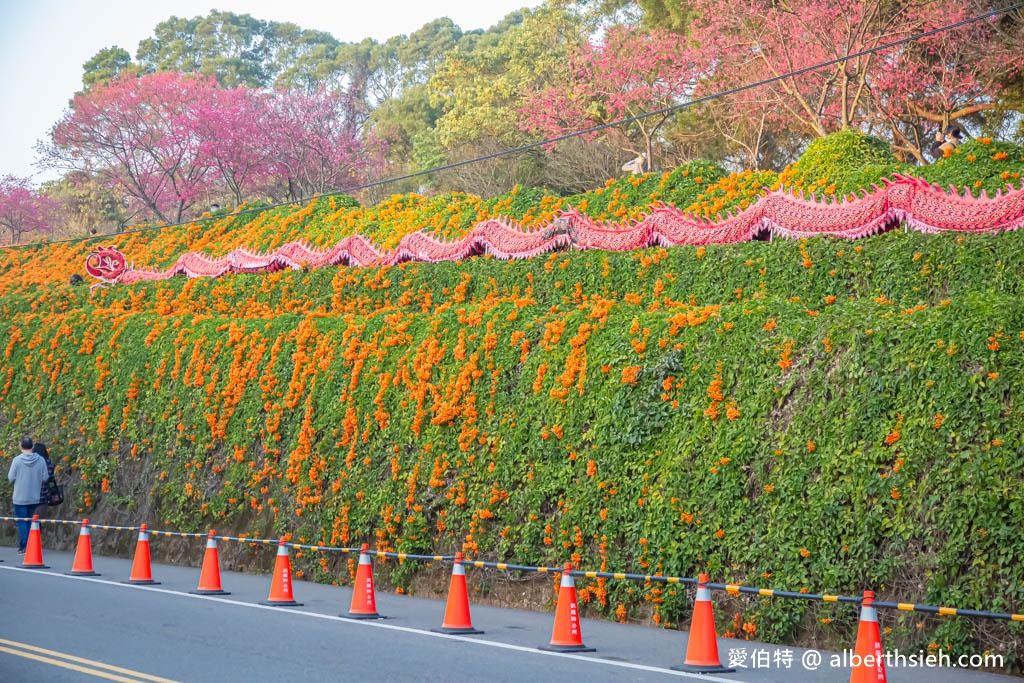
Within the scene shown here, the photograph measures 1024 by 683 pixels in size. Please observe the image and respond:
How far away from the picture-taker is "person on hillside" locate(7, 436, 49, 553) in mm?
18469

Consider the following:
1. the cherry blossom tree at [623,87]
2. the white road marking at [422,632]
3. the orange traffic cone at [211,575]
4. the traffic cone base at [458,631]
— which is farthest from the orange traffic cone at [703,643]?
the cherry blossom tree at [623,87]

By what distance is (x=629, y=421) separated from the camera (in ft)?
41.2

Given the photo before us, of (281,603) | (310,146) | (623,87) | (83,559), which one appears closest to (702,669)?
(281,603)

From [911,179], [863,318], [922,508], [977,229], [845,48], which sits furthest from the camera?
[845,48]

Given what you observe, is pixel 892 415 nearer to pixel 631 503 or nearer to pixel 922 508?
pixel 922 508

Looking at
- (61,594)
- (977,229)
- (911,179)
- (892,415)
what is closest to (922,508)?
(892,415)

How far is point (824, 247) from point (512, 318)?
3975 millimetres

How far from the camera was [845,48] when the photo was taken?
27.2 meters

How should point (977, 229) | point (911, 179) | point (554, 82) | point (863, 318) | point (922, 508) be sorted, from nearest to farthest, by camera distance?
point (922, 508), point (863, 318), point (977, 229), point (911, 179), point (554, 82)

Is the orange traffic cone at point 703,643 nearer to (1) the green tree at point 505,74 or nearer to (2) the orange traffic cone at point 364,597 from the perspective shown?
(2) the orange traffic cone at point 364,597

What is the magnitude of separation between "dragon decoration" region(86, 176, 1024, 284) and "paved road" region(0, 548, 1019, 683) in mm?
5923

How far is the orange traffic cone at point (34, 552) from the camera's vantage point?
55.6 feet

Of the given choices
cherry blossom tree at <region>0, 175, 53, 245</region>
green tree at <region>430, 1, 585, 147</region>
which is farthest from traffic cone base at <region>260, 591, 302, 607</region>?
cherry blossom tree at <region>0, 175, 53, 245</region>

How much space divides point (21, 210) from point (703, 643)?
53351mm
